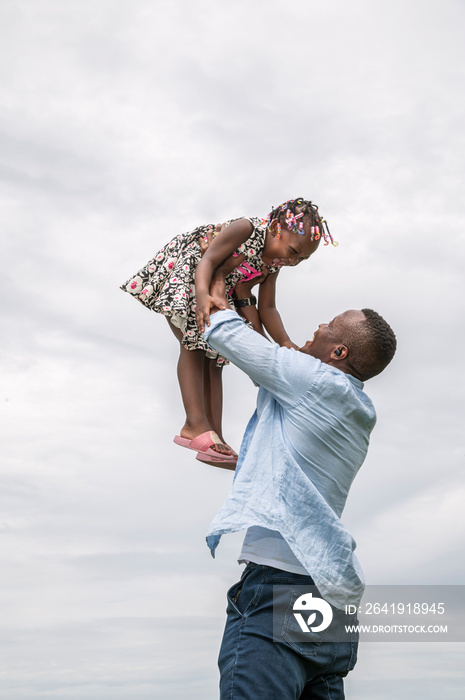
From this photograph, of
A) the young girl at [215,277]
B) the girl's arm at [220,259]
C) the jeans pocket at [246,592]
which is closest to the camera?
the jeans pocket at [246,592]

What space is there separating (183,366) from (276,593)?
6.37ft

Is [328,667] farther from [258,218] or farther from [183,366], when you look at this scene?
[258,218]

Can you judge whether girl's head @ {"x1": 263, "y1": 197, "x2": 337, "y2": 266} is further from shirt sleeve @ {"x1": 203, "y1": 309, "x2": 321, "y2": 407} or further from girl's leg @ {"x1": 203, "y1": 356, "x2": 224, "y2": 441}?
shirt sleeve @ {"x1": 203, "y1": 309, "x2": 321, "y2": 407}

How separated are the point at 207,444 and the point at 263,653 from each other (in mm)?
1697

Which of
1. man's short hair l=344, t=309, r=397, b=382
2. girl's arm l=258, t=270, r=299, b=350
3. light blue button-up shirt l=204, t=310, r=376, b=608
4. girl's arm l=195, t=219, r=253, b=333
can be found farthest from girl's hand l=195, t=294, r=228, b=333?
girl's arm l=258, t=270, r=299, b=350

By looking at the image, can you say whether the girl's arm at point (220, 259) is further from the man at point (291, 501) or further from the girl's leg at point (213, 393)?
the girl's leg at point (213, 393)

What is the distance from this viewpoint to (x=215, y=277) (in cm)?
388

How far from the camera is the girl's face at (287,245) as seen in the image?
4176 millimetres

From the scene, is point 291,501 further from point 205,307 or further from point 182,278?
point 182,278

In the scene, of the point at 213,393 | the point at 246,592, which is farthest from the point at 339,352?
the point at 213,393

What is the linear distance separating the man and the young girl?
3.62ft

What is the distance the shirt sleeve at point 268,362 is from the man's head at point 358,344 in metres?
0.22

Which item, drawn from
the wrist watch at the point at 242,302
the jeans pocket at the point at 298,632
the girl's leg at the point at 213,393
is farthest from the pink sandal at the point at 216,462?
the jeans pocket at the point at 298,632

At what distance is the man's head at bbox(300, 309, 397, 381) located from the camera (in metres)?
3.12
